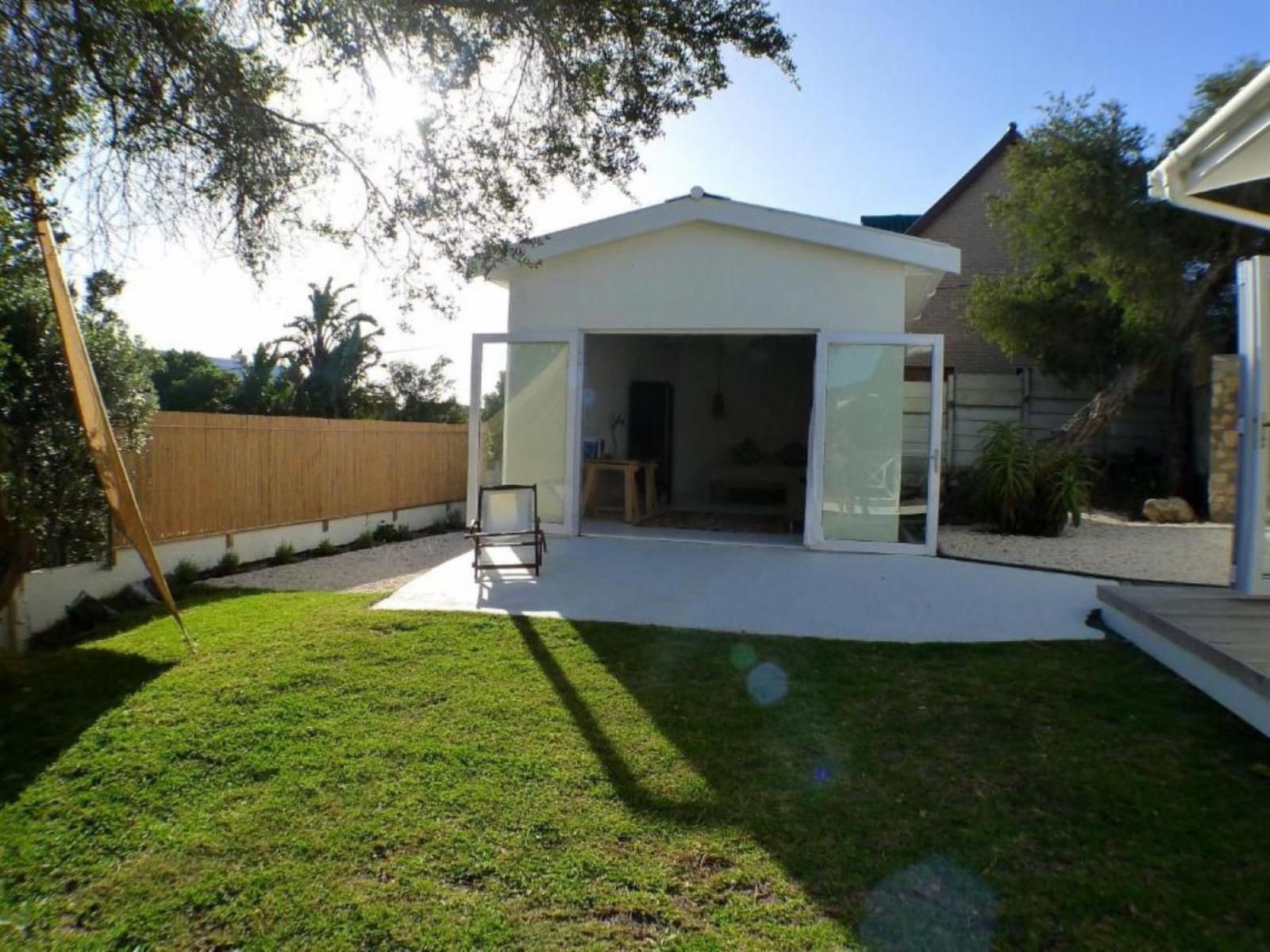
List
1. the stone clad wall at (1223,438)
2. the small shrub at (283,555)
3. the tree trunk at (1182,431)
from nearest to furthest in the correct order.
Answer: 1. the small shrub at (283,555)
2. the stone clad wall at (1223,438)
3. the tree trunk at (1182,431)

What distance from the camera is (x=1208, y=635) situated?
4117 millimetres

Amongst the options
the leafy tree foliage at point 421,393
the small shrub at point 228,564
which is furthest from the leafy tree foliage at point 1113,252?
the leafy tree foliage at point 421,393

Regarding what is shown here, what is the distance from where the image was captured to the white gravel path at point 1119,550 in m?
7.19

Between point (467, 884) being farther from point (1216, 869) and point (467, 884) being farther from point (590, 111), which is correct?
point (590, 111)

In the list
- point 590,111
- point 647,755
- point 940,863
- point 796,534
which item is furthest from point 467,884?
point 796,534

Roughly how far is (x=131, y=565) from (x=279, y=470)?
2281 millimetres

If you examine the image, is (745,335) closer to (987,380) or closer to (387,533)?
(387,533)

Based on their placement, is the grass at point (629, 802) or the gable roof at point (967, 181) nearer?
the grass at point (629, 802)

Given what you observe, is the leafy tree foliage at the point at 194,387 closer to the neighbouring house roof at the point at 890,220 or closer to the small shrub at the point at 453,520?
the small shrub at the point at 453,520

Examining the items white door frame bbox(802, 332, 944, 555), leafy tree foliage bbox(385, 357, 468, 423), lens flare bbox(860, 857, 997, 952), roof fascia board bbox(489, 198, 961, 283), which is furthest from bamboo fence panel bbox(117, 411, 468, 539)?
leafy tree foliage bbox(385, 357, 468, 423)

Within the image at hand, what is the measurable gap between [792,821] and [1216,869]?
135 centimetres

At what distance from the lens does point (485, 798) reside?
3.13 metres

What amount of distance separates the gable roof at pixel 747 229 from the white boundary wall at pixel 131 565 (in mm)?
3858

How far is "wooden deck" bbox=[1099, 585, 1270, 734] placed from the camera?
358 cm
